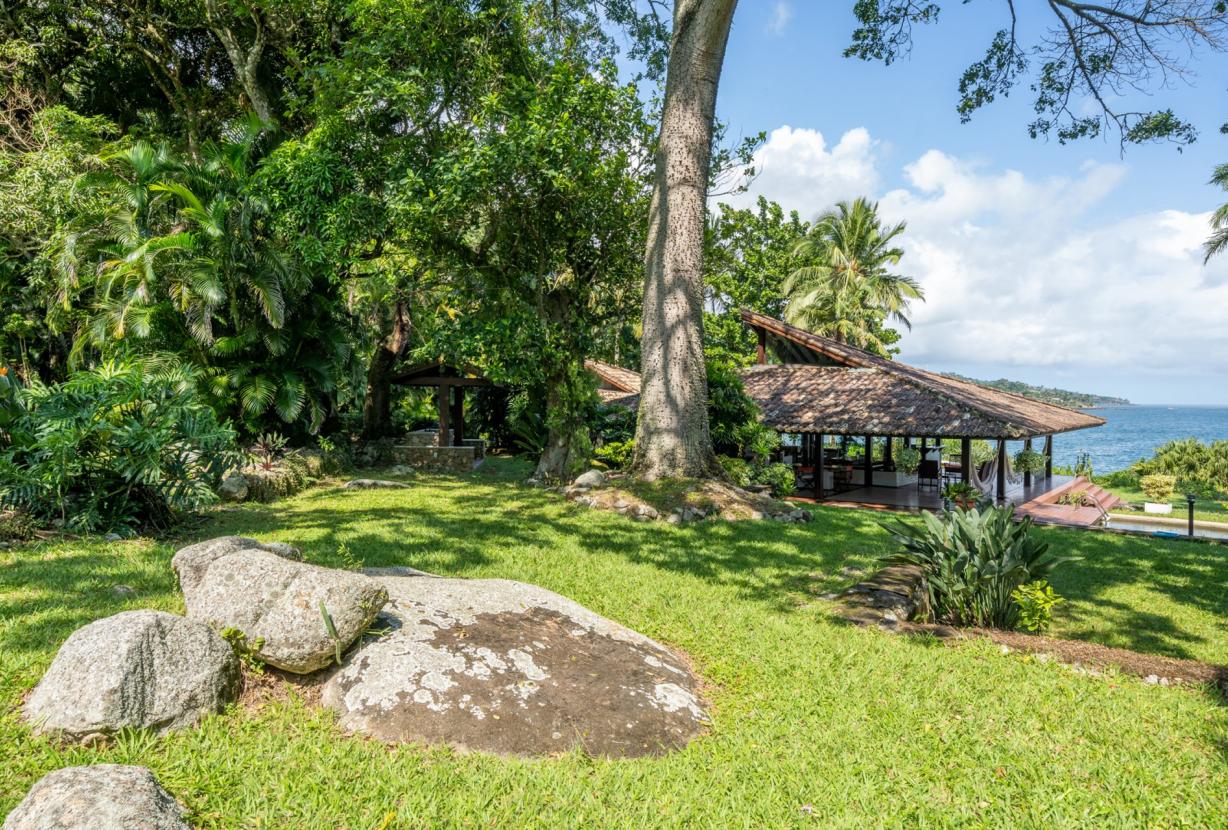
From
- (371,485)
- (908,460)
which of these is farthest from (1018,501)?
(371,485)

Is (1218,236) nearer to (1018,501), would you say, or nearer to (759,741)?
(1018,501)

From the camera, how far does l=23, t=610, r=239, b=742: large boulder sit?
10.1 feet

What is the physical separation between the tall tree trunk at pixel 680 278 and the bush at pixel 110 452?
633 cm

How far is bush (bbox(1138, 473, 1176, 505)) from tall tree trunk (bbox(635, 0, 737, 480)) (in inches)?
983

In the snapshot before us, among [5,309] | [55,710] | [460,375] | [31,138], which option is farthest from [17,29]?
[55,710]

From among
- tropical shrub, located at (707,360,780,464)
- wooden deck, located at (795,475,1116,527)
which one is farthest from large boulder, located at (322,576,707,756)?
wooden deck, located at (795,475,1116,527)

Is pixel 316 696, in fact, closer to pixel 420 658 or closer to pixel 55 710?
pixel 420 658

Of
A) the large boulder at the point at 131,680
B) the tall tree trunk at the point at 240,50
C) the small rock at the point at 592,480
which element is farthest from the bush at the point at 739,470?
the tall tree trunk at the point at 240,50

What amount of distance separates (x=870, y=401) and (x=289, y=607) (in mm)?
16104

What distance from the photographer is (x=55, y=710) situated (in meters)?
3.11

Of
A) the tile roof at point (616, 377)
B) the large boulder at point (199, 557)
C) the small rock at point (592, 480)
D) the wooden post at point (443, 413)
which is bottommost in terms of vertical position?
the small rock at point (592, 480)

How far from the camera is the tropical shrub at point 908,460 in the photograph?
21078mm

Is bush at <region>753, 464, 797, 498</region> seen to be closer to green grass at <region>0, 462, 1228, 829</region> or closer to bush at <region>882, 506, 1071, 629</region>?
green grass at <region>0, 462, 1228, 829</region>

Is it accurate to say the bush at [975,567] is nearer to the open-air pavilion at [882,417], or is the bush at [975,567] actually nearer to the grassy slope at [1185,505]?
the open-air pavilion at [882,417]
